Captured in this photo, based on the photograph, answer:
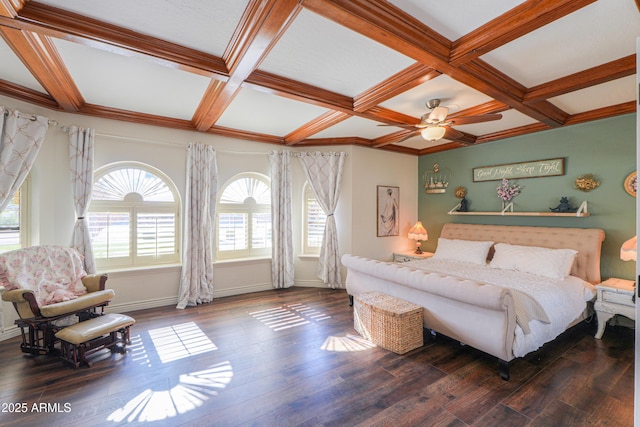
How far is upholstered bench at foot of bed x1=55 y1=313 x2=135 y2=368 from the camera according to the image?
251 cm

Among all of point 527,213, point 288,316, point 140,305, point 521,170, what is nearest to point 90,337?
point 140,305

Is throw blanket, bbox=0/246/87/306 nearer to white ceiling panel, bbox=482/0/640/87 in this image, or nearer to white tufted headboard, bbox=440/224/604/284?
white ceiling panel, bbox=482/0/640/87

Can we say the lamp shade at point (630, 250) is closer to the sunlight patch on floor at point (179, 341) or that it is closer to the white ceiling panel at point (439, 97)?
the white ceiling panel at point (439, 97)

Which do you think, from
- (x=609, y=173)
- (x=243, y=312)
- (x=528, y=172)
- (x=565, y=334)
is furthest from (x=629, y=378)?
(x=243, y=312)

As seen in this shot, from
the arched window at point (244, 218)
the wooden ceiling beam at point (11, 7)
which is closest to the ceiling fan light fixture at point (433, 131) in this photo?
the arched window at point (244, 218)

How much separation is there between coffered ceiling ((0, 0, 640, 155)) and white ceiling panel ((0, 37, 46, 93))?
19 mm

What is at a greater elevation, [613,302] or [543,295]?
[543,295]

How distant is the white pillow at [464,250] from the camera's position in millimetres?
4207

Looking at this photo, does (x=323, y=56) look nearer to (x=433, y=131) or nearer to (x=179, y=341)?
(x=433, y=131)

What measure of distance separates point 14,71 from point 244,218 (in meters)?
3.13

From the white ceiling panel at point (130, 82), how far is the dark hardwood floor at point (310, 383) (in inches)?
106

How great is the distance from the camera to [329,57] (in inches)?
95.0

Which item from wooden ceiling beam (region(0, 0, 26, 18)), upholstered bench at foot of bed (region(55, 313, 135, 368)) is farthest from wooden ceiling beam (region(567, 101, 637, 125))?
upholstered bench at foot of bed (region(55, 313, 135, 368))

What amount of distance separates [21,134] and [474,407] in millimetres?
4986
